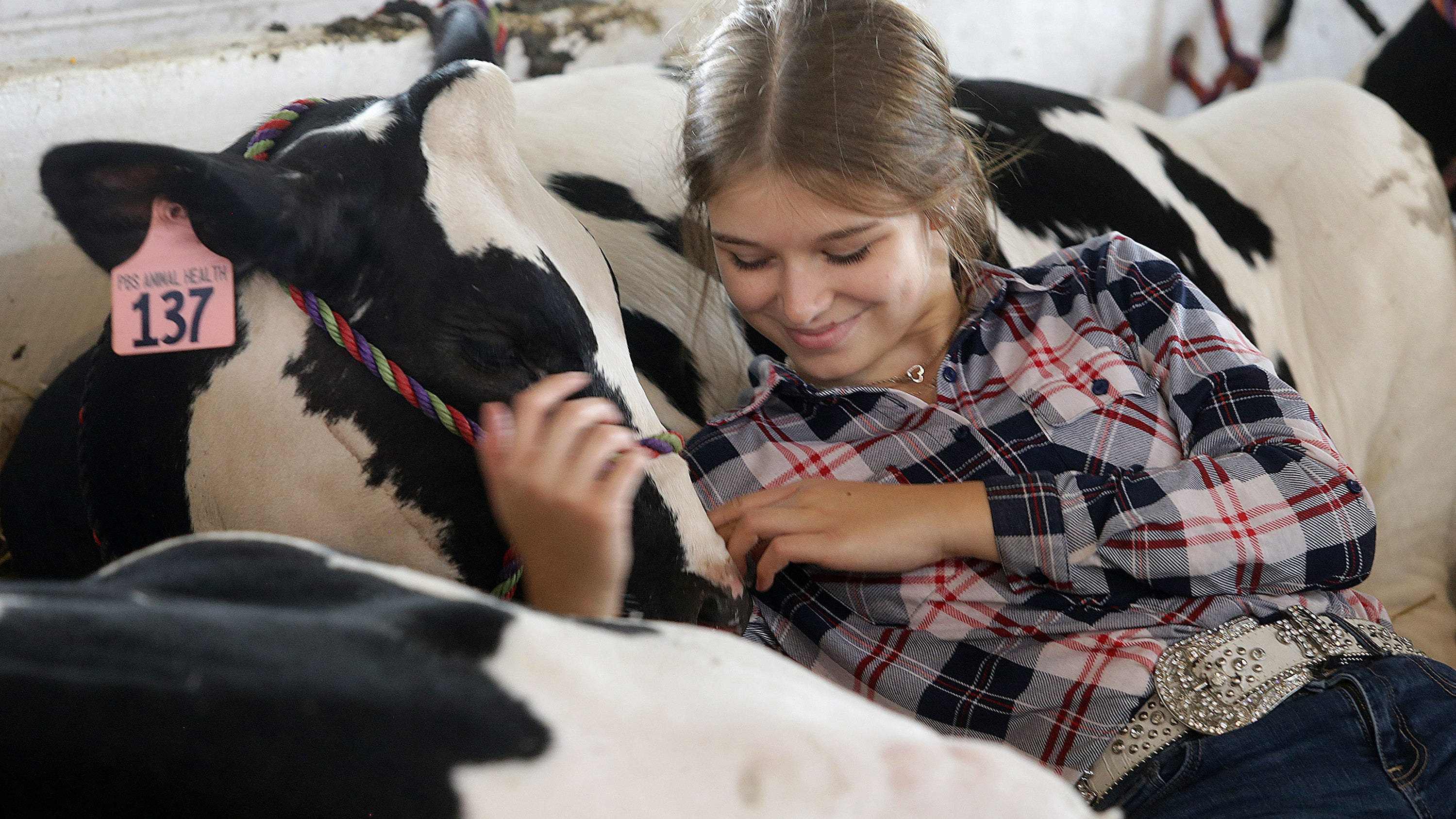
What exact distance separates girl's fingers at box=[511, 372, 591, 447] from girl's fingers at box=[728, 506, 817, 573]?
272mm

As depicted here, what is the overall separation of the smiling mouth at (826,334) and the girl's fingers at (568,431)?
372 millimetres

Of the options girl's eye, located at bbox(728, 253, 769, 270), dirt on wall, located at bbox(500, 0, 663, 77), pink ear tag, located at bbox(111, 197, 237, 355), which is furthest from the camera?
dirt on wall, located at bbox(500, 0, 663, 77)

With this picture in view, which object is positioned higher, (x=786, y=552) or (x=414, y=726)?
(x=414, y=726)

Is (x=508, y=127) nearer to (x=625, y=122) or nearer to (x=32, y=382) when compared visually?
(x=625, y=122)

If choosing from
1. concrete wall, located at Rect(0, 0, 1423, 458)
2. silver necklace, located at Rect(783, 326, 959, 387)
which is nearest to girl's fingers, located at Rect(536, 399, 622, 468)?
silver necklace, located at Rect(783, 326, 959, 387)

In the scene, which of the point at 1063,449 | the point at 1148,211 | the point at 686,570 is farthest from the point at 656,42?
the point at 686,570

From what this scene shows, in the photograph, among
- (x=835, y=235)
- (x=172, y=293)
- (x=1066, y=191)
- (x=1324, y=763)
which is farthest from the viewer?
(x=1066, y=191)

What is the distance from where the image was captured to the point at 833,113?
100cm

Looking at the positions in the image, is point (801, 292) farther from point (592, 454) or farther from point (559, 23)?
point (559, 23)

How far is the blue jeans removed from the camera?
850mm

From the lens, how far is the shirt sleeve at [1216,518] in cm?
94

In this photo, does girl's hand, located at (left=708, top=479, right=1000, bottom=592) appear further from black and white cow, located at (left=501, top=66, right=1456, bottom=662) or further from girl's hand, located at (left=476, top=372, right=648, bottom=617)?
black and white cow, located at (left=501, top=66, right=1456, bottom=662)

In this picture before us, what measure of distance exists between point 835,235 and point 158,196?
0.54 m

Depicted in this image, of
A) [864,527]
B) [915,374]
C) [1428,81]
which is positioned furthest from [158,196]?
[1428,81]
